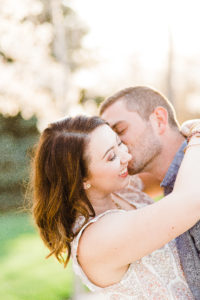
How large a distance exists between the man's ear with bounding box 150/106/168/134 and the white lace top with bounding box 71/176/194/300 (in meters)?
1.30

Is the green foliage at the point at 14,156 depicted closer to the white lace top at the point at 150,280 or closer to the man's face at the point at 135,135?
the man's face at the point at 135,135

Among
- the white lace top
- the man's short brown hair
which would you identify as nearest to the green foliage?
the man's short brown hair

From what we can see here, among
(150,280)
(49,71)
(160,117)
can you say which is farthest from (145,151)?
(49,71)

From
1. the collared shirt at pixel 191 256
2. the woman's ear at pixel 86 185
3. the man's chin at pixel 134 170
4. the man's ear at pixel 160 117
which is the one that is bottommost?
the man's chin at pixel 134 170

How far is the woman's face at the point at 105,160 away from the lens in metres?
2.48

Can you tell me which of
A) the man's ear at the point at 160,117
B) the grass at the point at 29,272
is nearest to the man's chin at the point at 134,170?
the man's ear at the point at 160,117

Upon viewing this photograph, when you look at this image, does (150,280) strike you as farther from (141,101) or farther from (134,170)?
(141,101)

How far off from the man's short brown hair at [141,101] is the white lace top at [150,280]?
1.32 metres

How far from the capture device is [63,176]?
2514mm

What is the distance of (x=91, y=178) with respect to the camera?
8.35 feet

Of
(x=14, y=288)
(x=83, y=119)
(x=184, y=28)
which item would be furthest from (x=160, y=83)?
(x=83, y=119)

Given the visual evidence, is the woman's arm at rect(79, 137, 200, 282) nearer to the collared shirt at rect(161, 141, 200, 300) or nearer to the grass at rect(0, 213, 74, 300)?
the collared shirt at rect(161, 141, 200, 300)

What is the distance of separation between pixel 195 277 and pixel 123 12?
41.1 feet

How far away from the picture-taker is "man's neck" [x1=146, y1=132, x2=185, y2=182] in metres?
3.49
